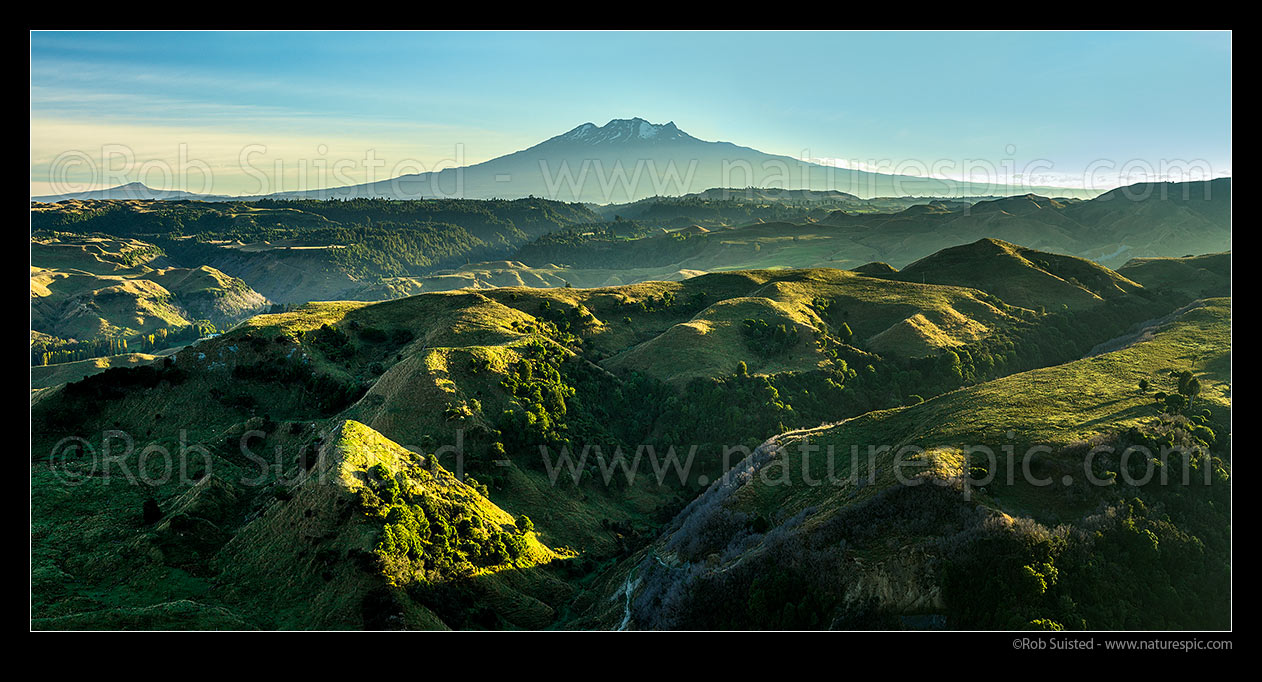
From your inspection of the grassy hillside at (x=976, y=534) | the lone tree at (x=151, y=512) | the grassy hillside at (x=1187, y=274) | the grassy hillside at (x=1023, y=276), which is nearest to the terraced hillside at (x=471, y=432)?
the lone tree at (x=151, y=512)

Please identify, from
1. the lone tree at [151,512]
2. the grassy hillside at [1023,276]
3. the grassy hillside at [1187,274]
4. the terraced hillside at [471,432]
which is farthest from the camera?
the grassy hillside at [1187,274]

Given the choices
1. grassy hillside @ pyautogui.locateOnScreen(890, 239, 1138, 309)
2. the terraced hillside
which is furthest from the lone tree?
grassy hillside @ pyautogui.locateOnScreen(890, 239, 1138, 309)

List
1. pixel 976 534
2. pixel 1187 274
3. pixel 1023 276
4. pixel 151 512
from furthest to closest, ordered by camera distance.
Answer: pixel 1187 274 < pixel 1023 276 < pixel 151 512 < pixel 976 534

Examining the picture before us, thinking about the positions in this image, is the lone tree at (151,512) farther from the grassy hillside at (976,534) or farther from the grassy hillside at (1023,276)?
the grassy hillside at (1023,276)

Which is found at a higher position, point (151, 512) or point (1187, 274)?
point (1187, 274)

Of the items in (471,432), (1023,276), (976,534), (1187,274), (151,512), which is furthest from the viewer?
(1187,274)

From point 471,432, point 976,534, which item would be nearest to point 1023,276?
point 471,432

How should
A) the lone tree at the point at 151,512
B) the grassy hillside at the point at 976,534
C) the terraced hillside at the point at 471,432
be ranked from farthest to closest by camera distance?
the lone tree at the point at 151,512
the terraced hillside at the point at 471,432
the grassy hillside at the point at 976,534

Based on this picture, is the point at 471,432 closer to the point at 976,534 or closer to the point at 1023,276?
the point at 976,534
